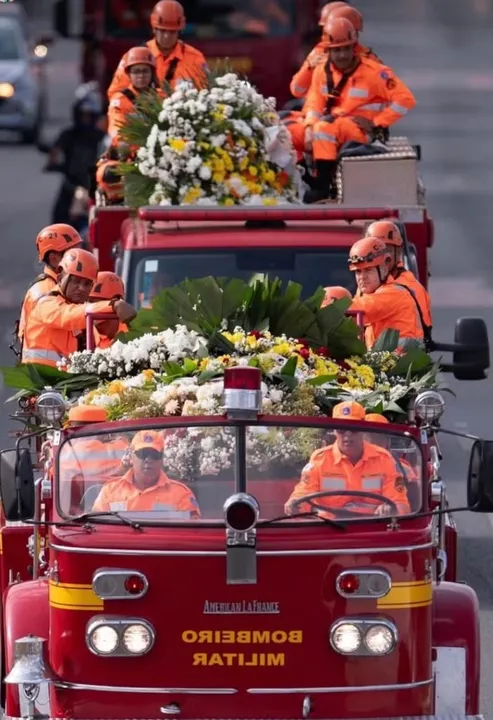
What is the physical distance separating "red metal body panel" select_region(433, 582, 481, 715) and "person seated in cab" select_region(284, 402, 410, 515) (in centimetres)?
56

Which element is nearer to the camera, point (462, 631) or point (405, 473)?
point (405, 473)

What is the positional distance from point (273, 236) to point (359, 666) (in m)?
5.63

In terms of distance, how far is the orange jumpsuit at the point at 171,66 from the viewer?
18.2 metres

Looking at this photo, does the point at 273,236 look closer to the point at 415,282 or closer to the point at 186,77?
the point at 415,282

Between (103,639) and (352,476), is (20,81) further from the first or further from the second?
(103,639)

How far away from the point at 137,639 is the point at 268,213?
5.85 m

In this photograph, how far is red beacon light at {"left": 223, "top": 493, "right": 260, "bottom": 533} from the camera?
867cm

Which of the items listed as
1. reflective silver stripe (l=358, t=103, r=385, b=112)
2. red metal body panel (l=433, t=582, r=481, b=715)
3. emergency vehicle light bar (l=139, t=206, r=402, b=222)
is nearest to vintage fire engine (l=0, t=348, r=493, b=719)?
red metal body panel (l=433, t=582, r=481, b=715)

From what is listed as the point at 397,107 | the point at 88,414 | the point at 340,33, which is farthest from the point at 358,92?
the point at 88,414

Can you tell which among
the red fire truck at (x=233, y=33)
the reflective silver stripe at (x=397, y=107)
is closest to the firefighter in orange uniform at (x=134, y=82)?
the reflective silver stripe at (x=397, y=107)

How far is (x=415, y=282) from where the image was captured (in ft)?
42.3

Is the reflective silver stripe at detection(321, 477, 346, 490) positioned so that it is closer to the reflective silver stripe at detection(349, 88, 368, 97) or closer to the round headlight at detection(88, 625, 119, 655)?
the round headlight at detection(88, 625, 119, 655)

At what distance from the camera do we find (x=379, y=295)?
12562mm

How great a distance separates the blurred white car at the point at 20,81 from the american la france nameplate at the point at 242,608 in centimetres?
2936
